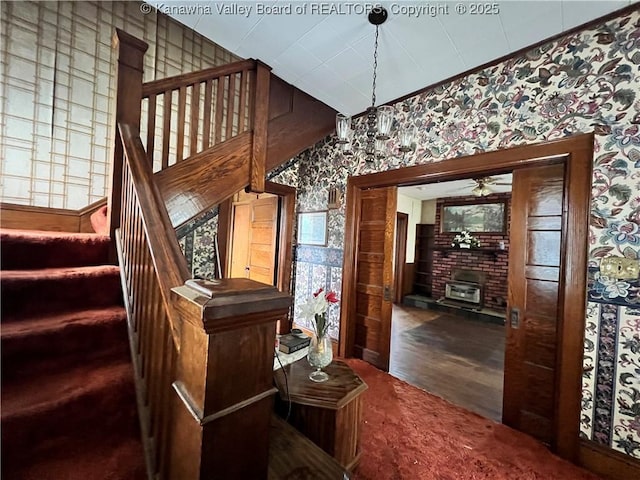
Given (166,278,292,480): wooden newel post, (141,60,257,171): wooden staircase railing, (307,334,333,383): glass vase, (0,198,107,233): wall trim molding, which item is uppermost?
(141,60,257,171): wooden staircase railing

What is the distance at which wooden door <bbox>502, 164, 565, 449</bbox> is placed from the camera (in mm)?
1912

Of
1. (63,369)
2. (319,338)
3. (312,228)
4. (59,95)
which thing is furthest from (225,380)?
(312,228)

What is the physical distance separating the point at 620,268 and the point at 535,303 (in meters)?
0.52

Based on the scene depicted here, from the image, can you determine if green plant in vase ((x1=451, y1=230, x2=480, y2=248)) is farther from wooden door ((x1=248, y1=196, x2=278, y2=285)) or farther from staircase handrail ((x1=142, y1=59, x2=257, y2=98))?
staircase handrail ((x1=142, y1=59, x2=257, y2=98))

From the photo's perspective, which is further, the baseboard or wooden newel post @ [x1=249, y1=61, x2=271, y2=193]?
wooden newel post @ [x1=249, y1=61, x2=271, y2=193]

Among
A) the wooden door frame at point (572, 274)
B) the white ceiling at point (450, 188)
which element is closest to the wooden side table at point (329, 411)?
the wooden door frame at point (572, 274)

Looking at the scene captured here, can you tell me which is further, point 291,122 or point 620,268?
point 291,122

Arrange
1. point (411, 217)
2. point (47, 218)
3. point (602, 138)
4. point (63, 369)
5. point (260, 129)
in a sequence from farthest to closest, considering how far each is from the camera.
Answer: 1. point (411, 217)
2. point (260, 129)
3. point (47, 218)
4. point (602, 138)
5. point (63, 369)

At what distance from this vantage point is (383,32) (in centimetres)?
199

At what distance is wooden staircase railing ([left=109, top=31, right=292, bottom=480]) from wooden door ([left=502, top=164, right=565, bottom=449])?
6.89 ft

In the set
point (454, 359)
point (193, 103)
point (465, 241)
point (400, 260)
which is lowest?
point (454, 359)

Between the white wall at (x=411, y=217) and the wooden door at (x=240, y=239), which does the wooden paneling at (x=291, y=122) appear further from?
the white wall at (x=411, y=217)

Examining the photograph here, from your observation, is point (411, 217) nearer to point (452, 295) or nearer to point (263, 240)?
point (452, 295)

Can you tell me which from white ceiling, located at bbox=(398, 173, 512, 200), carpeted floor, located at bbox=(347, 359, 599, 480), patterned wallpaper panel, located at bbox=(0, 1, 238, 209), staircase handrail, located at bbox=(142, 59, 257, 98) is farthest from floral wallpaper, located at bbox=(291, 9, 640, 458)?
patterned wallpaper panel, located at bbox=(0, 1, 238, 209)
